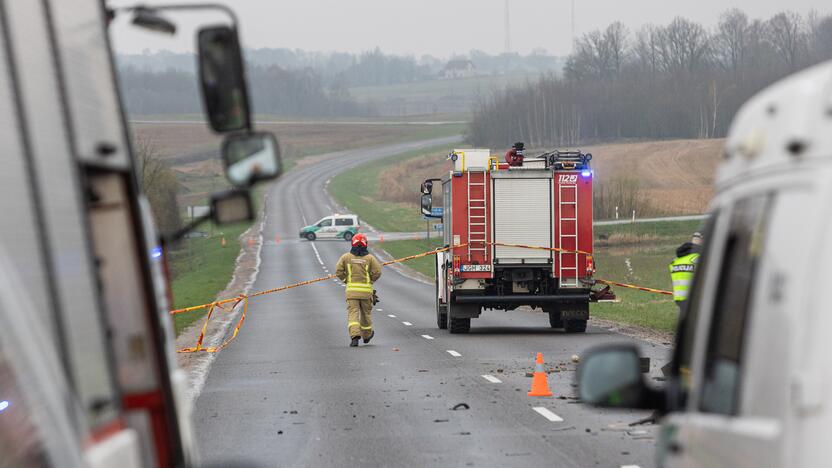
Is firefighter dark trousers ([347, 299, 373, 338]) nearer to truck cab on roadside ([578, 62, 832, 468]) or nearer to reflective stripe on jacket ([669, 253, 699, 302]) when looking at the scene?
reflective stripe on jacket ([669, 253, 699, 302])

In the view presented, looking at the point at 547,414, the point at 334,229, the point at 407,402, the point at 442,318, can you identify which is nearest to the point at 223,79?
the point at 547,414

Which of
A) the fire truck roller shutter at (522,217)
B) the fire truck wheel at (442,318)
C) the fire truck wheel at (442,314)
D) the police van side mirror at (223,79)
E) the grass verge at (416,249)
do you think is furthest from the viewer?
the grass verge at (416,249)

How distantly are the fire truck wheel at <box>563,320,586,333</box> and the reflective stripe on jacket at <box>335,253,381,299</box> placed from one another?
13.5 feet

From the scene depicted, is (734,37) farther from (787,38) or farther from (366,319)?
(366,319)

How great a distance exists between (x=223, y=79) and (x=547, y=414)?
893 centimetres

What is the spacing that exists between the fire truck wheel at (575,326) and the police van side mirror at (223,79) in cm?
2009

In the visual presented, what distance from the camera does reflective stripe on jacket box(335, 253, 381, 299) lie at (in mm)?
22562

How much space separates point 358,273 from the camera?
22.7 m

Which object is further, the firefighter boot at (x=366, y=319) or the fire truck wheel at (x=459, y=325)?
the fire truck wheel at (x=459, y=325)

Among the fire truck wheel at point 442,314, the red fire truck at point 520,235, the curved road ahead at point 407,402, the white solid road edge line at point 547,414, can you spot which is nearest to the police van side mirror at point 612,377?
the curved road ahead at point 407,402

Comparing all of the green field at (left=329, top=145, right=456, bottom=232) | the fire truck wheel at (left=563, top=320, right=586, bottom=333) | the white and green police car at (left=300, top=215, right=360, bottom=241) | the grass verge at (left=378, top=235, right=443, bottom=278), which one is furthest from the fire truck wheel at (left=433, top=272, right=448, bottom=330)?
the green field at (left=329, top=145, right=456, bottom=232)

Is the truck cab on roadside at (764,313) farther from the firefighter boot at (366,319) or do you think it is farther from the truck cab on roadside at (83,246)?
the firefighter boot at (366,319)

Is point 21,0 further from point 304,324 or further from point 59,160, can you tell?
point 304,324

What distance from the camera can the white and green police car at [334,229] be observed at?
275 ft
